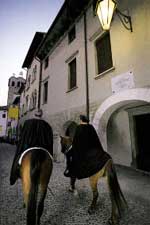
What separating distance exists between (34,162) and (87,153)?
3.76 feet

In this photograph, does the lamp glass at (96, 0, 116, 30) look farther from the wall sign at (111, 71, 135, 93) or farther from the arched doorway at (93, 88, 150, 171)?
the arched doorway at (93, 88, 150, 171)

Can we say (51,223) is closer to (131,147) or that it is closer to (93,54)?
(131,147)

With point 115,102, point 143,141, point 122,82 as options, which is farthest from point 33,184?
point 143,141

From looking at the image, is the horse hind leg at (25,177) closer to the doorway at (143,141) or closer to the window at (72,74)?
the doorway at (143,141)

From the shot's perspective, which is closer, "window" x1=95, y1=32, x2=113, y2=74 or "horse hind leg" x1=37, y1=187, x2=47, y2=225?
"horse hind leg" x1=37, y1=187, x2=47, y2=225

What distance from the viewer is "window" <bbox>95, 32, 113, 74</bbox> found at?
620cm

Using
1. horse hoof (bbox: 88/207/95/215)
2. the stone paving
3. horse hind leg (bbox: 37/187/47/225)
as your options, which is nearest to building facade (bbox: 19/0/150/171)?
the stone paving

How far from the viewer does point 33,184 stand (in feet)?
7.43

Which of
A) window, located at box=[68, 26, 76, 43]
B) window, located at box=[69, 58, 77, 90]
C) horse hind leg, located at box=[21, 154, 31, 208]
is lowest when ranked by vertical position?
horse hind leg, located at box=[21, 154, 31, 208]

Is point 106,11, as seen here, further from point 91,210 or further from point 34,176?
point 91,210

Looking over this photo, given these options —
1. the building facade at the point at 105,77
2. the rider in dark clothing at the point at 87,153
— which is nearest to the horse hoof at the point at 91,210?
the rider in dark clothing at the point at 87,153

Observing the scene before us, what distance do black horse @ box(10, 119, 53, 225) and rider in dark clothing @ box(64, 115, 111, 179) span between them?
0.74 m

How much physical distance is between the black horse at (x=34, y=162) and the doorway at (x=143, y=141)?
529cm

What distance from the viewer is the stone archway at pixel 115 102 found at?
446 centimetres
